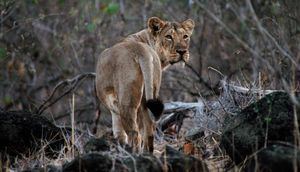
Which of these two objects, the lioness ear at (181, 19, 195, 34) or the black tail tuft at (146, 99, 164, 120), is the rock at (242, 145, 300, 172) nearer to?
the black tail tuft at (146, 99, 164, 120)

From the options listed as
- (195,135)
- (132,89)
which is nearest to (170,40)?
(195,135)

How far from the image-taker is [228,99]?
6.37m

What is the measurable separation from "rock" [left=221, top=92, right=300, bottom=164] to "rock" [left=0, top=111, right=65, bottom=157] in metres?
1.56

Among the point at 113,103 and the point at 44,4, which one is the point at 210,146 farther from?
the point at 44,4

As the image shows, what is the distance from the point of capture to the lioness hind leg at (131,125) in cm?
559

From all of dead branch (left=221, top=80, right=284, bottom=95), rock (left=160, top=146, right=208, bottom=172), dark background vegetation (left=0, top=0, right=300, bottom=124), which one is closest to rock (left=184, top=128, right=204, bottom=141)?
dead branch (left=221, top=80, right=284, bottom=95)

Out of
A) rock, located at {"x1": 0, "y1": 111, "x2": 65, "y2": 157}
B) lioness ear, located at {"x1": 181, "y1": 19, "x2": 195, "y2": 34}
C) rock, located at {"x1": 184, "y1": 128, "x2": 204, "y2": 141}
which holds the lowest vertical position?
rock, located at {"x1": 184, "y1": 128, "x2": 204, "y2": 141}

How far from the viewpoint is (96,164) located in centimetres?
448

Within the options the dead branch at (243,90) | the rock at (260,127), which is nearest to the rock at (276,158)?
the rock at (260,127)

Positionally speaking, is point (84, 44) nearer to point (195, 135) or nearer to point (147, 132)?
point (195, 135)

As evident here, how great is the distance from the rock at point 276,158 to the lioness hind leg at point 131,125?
1347mm

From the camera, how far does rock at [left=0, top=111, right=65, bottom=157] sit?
230 inches

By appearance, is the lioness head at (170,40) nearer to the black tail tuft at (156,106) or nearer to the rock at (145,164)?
the black tail tuft at (156,106)

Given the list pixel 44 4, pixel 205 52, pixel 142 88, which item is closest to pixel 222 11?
pixel 205 52
